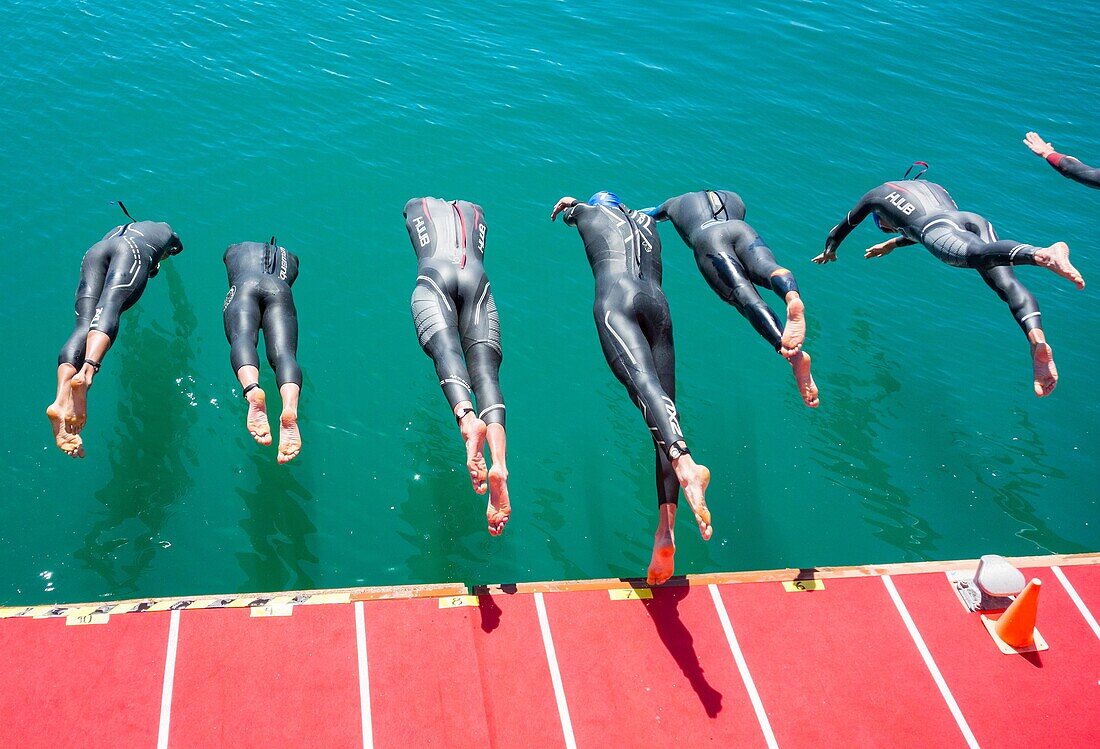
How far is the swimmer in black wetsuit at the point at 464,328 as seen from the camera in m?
9.40

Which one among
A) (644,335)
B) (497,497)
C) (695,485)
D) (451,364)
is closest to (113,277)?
(451,364)

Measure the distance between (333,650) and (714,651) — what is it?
4175mm

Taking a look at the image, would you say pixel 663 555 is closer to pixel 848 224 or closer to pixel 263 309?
pixel 263 309

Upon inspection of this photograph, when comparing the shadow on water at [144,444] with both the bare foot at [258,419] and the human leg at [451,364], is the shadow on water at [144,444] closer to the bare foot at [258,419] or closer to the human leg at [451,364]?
the bare foot at [258,419]

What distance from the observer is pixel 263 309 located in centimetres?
1124

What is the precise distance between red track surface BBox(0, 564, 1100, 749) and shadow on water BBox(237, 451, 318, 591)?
4.19 ft

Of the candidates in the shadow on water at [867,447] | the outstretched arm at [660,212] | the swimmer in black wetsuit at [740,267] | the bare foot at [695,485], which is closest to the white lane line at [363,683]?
the bare foot at [695,485]

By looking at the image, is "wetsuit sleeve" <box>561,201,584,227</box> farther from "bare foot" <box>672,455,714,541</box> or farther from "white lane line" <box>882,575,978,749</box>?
"white lane line" <box>882,575,978,749</box>

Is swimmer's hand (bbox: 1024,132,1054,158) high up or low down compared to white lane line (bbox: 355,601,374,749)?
up

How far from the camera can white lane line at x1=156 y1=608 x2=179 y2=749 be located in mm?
8436

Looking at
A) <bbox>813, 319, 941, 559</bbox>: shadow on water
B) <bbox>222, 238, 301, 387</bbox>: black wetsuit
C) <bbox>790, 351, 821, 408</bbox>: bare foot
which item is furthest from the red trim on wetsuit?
<bbox>813, 319, 941, 559</bbox>: shadow on water

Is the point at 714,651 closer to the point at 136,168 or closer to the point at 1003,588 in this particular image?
the point at 1003,588

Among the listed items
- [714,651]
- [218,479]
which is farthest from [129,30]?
[714,651]

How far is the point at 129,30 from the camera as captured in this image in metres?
18.4
